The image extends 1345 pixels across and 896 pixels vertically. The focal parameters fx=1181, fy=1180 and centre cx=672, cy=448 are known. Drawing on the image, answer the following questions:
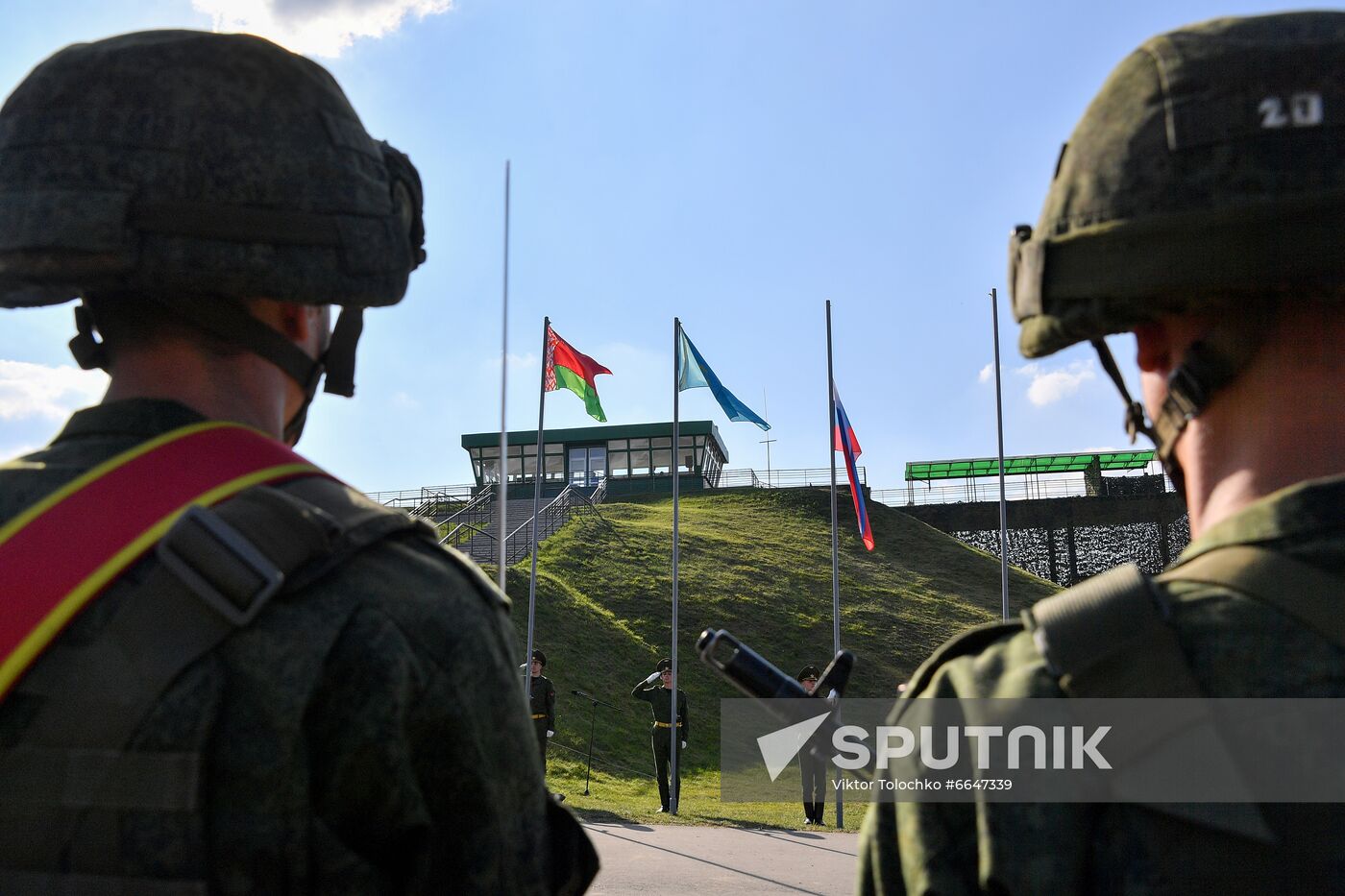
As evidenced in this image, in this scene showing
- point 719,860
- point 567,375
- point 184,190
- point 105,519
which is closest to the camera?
point 105,519

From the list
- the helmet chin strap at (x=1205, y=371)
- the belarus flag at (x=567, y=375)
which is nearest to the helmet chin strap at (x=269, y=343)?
the helmet chin strap at (x=1205, y=371)

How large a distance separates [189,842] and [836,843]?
11.2 metres

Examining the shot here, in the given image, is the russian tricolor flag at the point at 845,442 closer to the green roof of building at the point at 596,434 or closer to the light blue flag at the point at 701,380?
the light blue flag at the point at 701,380

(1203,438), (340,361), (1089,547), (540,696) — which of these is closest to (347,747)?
(340,361)

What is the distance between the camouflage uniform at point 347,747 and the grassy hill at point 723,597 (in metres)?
19.4

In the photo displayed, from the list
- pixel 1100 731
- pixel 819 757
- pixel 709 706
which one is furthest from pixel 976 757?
pixel 709 706

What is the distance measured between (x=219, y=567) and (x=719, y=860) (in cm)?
932

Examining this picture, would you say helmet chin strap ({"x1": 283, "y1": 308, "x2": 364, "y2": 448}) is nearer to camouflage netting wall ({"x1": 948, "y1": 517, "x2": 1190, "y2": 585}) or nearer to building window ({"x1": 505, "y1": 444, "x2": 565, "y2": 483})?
camouflage netting wall ({"x1": 948, "y1": 517, "x2": 1190, "y2": 585})

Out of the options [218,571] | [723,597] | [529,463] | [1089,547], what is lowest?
[723,597]

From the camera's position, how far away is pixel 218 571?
5.22 feet

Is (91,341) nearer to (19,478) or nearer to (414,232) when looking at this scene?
(19,478)

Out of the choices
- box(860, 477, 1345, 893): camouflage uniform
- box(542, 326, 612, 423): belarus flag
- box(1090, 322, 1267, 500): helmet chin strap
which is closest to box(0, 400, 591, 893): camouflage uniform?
box(860, 477, 1345, 893): camouflage uniform

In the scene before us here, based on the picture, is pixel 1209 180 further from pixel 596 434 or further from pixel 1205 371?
pixel 596 434

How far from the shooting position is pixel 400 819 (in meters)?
1.64
